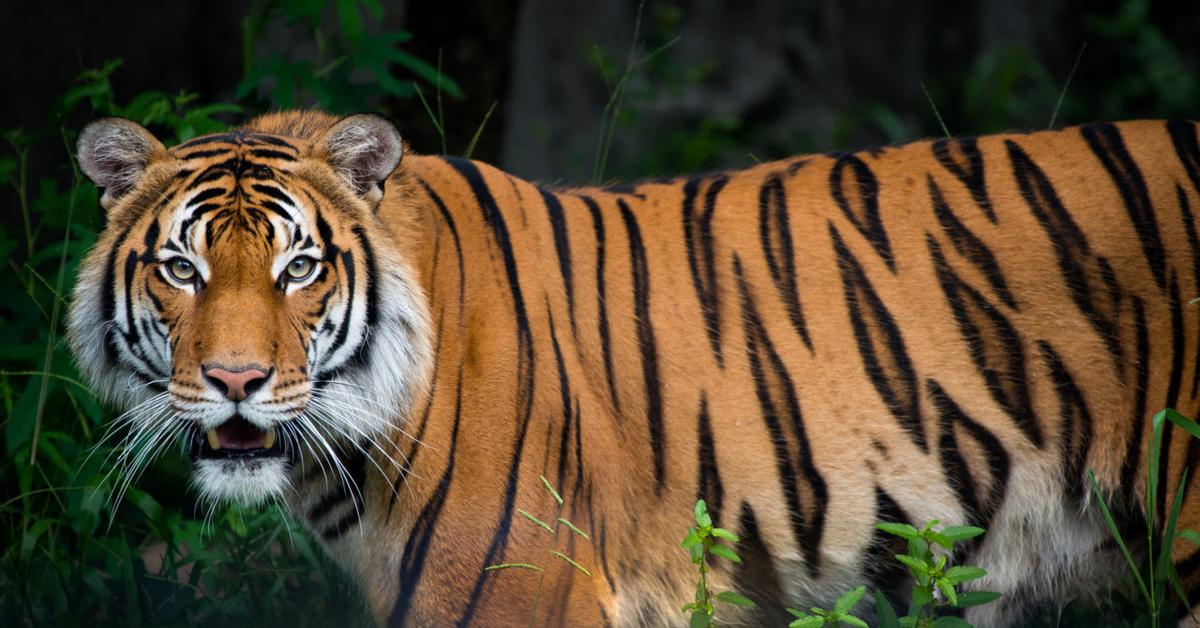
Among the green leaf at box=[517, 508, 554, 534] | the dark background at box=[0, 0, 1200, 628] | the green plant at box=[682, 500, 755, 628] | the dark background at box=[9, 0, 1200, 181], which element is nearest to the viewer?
the green plant at box=[682, 500, 755, 628]

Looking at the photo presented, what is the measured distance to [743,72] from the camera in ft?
28.8

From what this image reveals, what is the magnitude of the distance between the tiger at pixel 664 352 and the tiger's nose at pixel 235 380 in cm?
6

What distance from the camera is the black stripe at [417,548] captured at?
2721 mm

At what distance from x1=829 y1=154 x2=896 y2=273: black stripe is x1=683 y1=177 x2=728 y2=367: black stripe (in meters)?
0.27

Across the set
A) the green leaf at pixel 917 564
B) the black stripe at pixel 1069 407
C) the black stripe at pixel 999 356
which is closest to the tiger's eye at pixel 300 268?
the green leaf at pixel 917 564

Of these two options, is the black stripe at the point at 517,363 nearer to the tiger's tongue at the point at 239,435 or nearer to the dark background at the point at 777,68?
the tiger's tongue at the point at 239,435

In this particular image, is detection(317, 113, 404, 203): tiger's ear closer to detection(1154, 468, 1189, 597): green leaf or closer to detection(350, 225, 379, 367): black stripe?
detection(350, 225, 379, 367): black stripe

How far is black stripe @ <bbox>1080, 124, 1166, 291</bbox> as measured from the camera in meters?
2.97

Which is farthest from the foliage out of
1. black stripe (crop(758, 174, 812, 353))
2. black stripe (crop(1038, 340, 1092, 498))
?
black stripe (crop(1038, 340, 1092, 498))

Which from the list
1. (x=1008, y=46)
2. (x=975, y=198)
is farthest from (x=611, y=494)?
(x=1008, y=46)

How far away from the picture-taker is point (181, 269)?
2686 mm

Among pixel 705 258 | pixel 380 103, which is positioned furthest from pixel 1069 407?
pixel 380 103

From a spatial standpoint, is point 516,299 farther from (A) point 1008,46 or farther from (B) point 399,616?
(A) point 1008,46

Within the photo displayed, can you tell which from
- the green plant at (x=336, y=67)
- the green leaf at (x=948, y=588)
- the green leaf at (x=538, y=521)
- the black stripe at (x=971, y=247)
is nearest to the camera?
the green leaf at (x=948, y=588)
